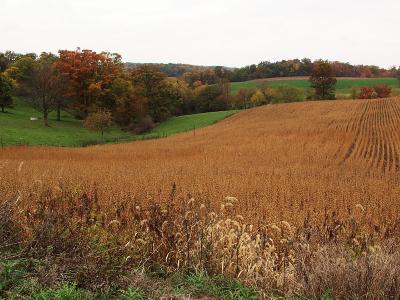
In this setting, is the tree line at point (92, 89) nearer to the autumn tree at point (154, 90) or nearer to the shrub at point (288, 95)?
the autumn tree at point (154, 90)

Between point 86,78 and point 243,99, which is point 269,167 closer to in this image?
point 86,78

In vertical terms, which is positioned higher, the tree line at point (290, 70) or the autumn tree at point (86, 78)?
the tree line at point (290, 70)

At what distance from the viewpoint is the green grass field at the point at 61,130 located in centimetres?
4356

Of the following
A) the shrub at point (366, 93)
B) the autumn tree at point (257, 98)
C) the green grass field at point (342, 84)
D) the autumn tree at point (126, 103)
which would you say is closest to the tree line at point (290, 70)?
the green grass field at point (342, 84)

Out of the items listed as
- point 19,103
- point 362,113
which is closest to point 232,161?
point 362,113

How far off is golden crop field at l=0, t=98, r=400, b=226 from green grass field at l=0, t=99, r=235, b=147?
8.09 metres

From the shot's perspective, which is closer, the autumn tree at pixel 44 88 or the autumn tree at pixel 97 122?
the autumn tree at pixel 97 122

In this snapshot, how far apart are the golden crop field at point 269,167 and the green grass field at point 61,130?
809 cm

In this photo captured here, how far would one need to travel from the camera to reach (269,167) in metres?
21.8

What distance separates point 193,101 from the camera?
84.6 metres

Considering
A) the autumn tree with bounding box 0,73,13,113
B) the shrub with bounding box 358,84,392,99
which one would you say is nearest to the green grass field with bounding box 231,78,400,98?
the shrub with bounding box 358,84,392,99

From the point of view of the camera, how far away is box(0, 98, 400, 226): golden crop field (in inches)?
396

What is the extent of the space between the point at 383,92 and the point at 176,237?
9625cm

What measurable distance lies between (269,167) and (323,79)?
Answer: 63687 mm
